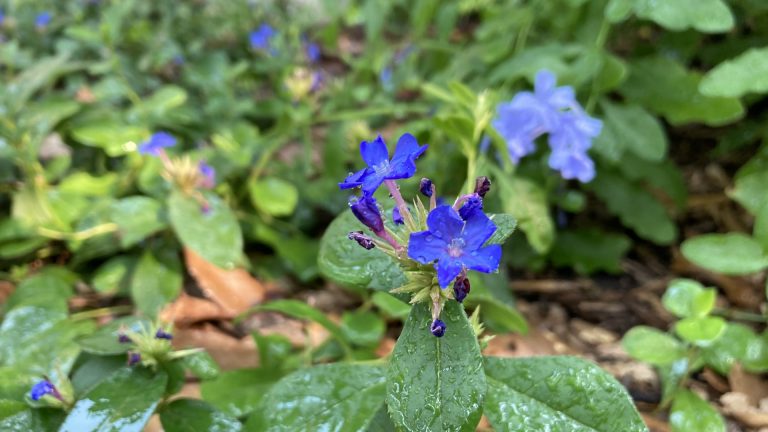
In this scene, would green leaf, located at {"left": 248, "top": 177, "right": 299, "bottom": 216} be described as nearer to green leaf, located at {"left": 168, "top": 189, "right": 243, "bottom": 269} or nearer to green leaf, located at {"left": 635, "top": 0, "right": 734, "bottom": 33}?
green leaf, located at {"left": 168, "top": 189, "right": 243, "bottom": 269}

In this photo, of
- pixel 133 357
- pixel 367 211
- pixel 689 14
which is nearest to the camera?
pixel 367 211

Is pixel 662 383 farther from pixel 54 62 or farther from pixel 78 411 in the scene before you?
pixel 54 62

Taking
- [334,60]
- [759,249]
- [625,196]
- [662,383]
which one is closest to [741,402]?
[662,383]

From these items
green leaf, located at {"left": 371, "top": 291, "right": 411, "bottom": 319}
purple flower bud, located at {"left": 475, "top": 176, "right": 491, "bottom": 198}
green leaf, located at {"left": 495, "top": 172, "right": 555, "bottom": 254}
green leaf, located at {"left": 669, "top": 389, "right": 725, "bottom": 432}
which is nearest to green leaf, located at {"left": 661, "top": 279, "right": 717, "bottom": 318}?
green leaf, located at {"left": 669, "top": 389, "right": 725, "bottom": 432}

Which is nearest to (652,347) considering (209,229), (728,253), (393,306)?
(728,253)

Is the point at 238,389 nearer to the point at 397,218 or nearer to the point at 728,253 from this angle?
the point at 397,218

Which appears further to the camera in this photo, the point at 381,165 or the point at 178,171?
the point at 178,171
